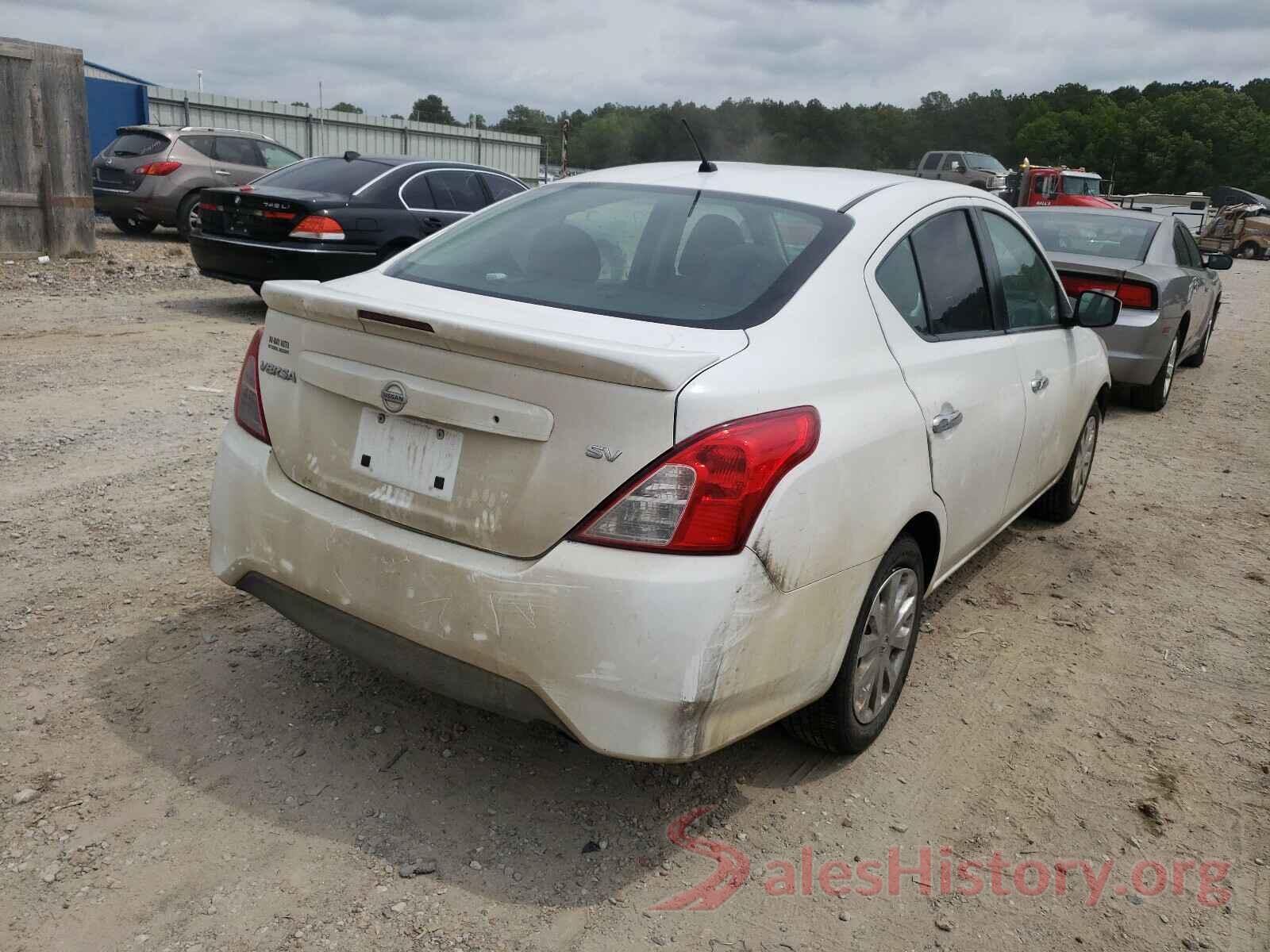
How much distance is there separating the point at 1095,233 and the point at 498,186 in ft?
18.5

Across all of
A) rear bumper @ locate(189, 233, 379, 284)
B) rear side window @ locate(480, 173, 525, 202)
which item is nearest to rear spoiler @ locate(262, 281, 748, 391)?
rear bumper @ locate(189, 233, 379, 284)

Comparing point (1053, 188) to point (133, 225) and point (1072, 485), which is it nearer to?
point (133, 225)

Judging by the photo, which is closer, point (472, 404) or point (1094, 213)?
point (472, 404)

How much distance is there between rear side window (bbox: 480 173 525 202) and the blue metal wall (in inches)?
509

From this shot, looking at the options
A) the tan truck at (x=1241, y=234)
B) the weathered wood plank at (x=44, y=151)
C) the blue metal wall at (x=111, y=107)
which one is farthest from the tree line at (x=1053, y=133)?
the weathered wood plank at (x=44, y=151)

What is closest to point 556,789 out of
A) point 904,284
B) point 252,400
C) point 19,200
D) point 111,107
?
point 252,400

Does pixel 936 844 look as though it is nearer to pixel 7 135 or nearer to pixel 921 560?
pixel 921 560

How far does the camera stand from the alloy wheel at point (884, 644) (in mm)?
3010

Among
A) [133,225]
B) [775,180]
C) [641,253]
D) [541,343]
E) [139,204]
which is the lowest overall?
[133,225]

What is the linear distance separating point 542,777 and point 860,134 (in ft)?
268

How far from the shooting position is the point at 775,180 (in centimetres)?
354

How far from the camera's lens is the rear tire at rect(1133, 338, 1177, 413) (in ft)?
27.1

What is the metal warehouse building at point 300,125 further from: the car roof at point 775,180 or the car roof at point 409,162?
the car roof at point 775,180

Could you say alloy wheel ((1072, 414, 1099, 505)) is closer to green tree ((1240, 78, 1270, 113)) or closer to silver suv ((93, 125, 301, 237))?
silver suv ((93, 125, 301, 237))
